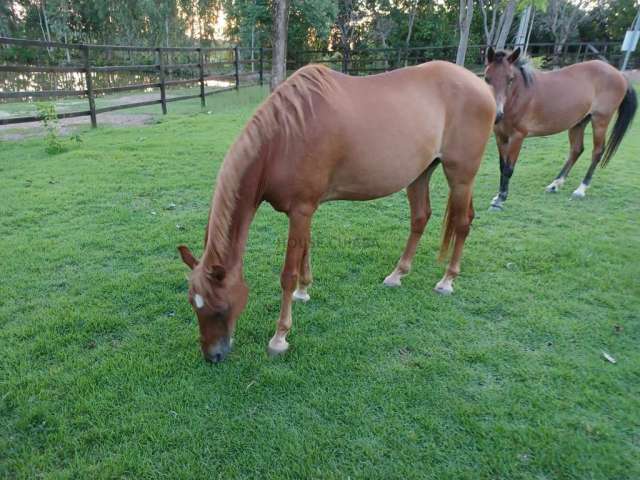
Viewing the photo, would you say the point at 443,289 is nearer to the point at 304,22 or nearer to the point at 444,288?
the point at 444,288

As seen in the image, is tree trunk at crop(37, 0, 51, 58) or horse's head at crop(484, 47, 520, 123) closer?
horse's head at crop(484, 47, 520, 123)

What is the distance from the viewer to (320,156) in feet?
7.61

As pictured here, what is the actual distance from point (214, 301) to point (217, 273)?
0.56ft

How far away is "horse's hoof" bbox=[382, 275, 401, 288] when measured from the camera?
125 inches

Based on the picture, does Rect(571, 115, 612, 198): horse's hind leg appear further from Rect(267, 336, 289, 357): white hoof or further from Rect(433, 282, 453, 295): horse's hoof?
Rect(267, 336, 289, 357): white hoof

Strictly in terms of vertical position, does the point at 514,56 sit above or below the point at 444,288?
above

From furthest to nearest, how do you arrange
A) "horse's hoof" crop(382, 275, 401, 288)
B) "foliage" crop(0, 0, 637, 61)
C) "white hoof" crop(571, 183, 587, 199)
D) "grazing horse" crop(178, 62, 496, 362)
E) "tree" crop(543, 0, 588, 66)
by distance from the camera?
"tree" crop(543, 0, 588, 66) < "foliage" crop(0, 0, 637, 61) < "white hoof" crop(571, 183, 587, 199) < "horse's hoof" crop(382, 275, 401, 288) < "grazing horse" crop(178, 62, 496, 362)

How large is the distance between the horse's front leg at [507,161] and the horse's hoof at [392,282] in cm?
227

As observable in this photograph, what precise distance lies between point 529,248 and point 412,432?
2527 millimetres

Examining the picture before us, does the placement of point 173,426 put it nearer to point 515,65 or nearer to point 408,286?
point 408,286

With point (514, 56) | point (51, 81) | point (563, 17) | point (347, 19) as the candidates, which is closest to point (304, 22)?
point (347, 19)

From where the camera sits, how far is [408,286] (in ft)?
10.5

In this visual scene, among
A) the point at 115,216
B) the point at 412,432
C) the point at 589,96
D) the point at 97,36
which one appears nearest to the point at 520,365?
the point at 412,432

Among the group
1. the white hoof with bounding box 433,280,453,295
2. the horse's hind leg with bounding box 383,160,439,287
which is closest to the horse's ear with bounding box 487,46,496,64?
the horse's hind leg with bounding box 383,160,439,287
